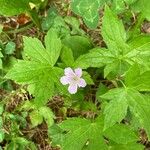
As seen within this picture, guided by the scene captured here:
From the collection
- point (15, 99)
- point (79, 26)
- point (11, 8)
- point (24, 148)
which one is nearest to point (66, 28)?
point (79, 26)

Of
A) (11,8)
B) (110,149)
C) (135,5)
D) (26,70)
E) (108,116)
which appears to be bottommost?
(110,149)

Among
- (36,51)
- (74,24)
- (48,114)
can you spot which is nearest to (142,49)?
(36,51)

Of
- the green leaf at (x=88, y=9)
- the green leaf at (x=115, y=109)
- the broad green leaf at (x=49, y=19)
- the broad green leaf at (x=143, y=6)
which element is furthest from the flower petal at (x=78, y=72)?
the broad green leaf at (x=49, y=19)

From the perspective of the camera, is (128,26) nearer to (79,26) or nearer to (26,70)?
(79,26)

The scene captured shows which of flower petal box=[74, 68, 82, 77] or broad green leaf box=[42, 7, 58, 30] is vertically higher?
broad green leaf box=[42, 7, 58, 30]

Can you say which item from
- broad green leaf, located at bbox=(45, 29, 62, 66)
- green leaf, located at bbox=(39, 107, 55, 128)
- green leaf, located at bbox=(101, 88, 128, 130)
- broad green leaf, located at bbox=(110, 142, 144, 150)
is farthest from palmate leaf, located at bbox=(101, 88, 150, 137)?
green leaf, located at bbox=(39, 107, 55, 128)

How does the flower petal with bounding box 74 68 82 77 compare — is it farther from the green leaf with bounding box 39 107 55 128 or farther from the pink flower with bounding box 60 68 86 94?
the green leaf with bounding box 39 107 55 128
